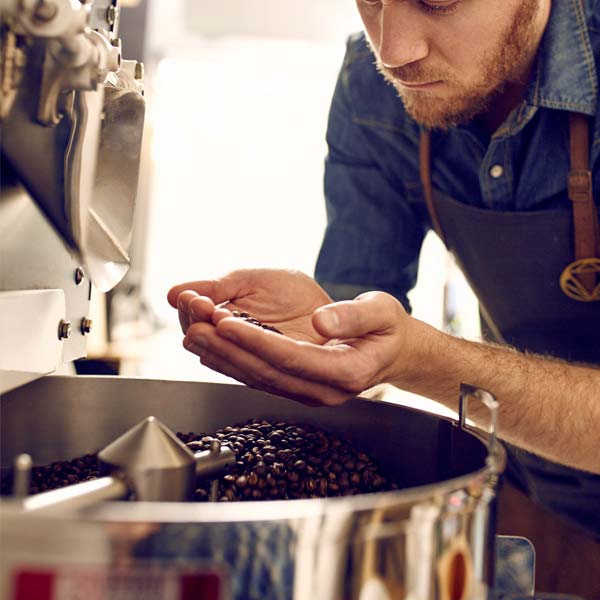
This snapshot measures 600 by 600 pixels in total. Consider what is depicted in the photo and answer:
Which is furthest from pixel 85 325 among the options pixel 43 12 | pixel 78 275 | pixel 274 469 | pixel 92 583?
pixel 92 583

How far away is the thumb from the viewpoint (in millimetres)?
787

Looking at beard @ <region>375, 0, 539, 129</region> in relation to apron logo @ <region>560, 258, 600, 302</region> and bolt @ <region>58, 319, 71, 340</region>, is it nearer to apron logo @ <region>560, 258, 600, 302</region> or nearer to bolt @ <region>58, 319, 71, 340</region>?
apron logo @ <region>560, 258, 600, 302</region>

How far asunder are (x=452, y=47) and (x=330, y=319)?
0.60 m

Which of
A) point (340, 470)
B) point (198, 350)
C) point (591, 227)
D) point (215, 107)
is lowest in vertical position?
point (340, 470)

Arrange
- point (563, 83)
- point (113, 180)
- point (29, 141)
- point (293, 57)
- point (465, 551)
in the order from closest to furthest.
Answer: point (465, 551) < point (29, 141) < point (113, 180) < point (563, 83) < point (293, 57)

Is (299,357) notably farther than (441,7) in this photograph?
No

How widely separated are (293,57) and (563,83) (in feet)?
10.9

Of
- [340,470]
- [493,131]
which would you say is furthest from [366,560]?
[493,131]

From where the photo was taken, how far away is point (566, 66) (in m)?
1.22

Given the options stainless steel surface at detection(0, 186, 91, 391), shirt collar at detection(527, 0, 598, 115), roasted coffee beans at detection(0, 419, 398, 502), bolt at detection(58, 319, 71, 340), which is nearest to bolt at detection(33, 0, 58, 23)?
stainless steel surface at detection(0, 186, 91, 391)

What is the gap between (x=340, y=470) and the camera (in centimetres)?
85

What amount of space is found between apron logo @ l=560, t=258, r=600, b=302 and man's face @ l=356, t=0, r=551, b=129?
0.30 meters

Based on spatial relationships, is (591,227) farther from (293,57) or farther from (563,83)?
(293,57)

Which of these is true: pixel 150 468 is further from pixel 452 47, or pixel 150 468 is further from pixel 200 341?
pixel 452 47
